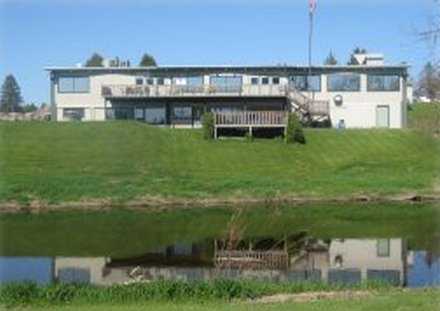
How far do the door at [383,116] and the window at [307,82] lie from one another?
4.70 meters

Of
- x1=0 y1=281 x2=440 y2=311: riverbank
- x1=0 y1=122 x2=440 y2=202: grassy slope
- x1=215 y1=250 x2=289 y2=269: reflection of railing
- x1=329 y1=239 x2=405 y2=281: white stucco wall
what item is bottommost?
x1=329 y1=239 x2=405 y2=281: white stucco wall

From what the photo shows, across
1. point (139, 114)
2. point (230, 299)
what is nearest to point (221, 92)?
point (139, 114)

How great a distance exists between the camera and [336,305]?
1325 centimetres

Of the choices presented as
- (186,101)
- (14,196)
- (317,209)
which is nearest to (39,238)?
(14,196)

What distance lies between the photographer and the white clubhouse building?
66125 millimetres

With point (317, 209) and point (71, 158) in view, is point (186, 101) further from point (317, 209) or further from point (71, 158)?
point (317, 209)

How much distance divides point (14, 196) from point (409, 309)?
28.3 metres

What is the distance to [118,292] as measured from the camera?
15.8m

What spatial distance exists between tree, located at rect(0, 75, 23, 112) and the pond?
324 feet

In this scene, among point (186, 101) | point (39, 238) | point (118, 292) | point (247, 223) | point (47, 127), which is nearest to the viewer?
point (118, 292)

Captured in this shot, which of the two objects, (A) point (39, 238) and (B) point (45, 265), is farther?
(A) point (39, 238)

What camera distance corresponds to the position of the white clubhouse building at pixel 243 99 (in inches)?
2603

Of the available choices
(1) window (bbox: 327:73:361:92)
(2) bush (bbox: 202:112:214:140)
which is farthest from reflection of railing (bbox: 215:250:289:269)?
(1) window (bbox: 327:73:361:92)

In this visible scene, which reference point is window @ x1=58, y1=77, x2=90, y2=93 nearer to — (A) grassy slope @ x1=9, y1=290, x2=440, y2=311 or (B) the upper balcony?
(B) the upper balcony
